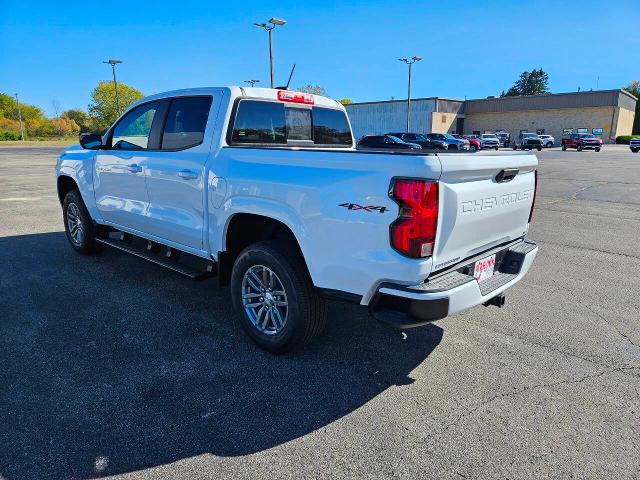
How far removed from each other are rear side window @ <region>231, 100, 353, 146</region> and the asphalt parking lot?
168 cm

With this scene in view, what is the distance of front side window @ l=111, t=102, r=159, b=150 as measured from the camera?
4.58 meters

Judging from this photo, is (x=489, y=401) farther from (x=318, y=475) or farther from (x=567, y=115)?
(x=567, y=115)

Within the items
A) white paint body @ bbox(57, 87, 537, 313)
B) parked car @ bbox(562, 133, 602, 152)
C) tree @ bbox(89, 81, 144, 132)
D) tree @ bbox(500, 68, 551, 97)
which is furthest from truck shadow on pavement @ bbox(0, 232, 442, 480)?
tree @ bbox(500, 68, 551, 97)

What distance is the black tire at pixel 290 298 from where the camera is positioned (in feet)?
10.3

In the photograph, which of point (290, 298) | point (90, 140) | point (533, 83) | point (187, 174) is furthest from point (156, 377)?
point (533, 83)

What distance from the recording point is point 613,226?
832 centimetres

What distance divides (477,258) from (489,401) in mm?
931

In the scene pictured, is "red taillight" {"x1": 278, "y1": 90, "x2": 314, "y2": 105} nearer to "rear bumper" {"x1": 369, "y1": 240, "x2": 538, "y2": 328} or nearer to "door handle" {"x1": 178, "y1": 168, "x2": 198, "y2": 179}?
"door handle" {"x1": 178, "y1": 168, "x2": 198, "y2": 179}

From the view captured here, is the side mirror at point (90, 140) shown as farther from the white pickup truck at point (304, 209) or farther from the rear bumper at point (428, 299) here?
the rear bumper at point (428, 299)

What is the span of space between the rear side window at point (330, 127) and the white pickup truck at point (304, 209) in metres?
0.02

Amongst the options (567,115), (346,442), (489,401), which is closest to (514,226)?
(489,401)

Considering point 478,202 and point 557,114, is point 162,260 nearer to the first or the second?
point 478,202

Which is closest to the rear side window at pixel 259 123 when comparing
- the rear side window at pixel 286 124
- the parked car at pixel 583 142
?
the rear side window at pixel 286 124

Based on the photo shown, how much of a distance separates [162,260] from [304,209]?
2044 millimetres
